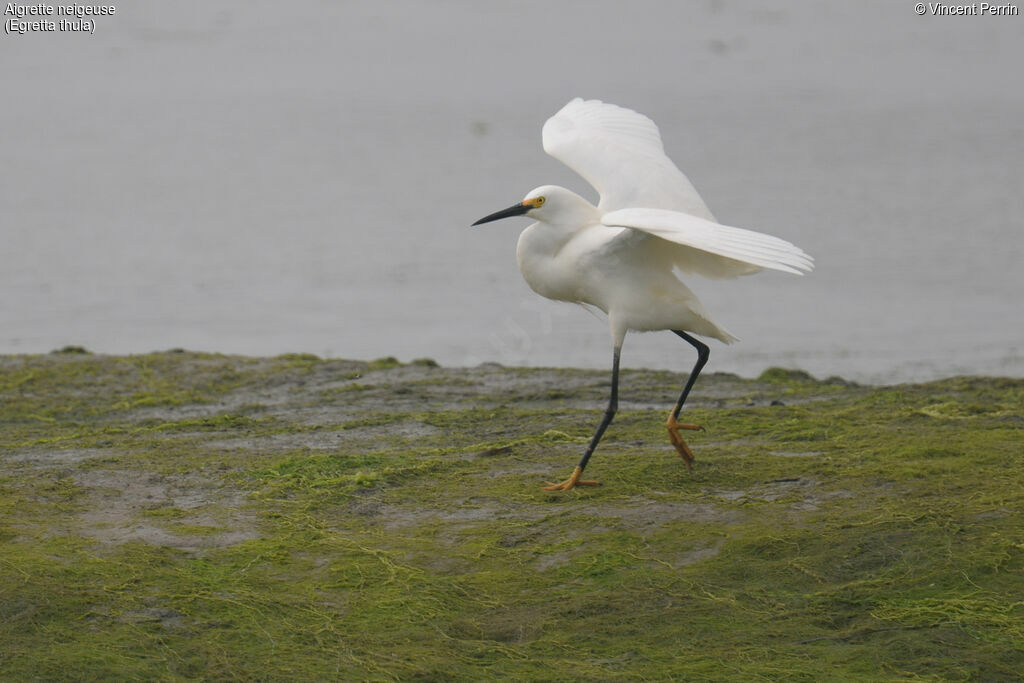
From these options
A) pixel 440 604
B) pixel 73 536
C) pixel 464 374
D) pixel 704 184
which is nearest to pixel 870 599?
pixel 440 604

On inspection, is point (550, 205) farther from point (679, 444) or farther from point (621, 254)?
point (679, 444)

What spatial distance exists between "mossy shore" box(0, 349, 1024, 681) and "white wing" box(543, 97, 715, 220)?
3.71 ft

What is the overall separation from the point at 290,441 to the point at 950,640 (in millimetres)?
3431

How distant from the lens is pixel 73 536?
4664 millimetres

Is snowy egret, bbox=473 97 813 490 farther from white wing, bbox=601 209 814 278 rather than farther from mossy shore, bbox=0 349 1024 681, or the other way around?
mossy shore, bbox=0 349 1024 681

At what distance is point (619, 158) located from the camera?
591 centimetres

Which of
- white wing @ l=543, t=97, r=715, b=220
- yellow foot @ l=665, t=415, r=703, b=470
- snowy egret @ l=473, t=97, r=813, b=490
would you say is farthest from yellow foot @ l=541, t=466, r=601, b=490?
white wing @ l=543, t=97, r=715, b=220

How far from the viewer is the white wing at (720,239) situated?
4250 mm

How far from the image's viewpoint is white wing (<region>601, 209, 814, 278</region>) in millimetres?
4250

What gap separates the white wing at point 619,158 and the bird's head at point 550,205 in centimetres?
22

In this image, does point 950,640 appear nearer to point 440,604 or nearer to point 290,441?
point 440,604

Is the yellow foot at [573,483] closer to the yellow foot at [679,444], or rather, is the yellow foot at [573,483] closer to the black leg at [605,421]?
the black leg at [605,421]

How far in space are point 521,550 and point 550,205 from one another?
1.67 m

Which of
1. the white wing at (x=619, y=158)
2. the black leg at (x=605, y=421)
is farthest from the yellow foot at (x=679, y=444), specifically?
the white wing at (x=619, y=158)
